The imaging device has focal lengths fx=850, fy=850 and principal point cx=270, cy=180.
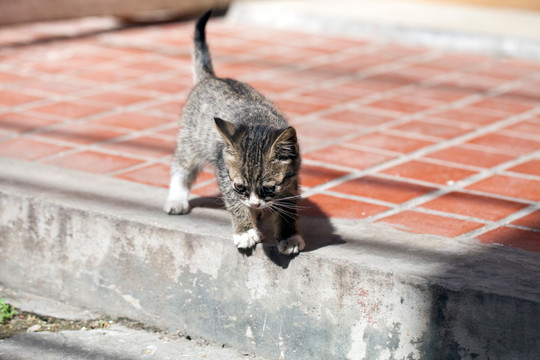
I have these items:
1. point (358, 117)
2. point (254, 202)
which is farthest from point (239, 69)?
point (254, 202)

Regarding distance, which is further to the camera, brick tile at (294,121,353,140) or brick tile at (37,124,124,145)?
brick tile at (294,121,353,140)

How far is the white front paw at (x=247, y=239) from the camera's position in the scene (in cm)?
374

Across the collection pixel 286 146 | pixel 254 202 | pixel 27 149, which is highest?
pixel 286 146

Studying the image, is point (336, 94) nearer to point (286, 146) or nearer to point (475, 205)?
point (475, 205)

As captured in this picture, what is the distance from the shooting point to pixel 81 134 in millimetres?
5645

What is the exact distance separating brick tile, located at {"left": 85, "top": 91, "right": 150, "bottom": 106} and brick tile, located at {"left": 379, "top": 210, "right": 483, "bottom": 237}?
2973mm

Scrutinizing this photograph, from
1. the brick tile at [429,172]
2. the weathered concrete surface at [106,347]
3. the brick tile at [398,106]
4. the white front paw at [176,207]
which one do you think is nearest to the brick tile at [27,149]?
the white front paw at [176,207]

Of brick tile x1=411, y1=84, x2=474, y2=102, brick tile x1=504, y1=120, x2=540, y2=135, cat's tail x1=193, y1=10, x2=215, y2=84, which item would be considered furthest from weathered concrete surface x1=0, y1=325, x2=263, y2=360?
brick tile x1=411, y1=84, x2=474, y2=102

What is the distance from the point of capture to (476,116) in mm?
6320

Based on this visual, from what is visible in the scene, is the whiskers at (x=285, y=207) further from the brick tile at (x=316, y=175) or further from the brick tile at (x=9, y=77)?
the brick tile at (x=9, y=77)

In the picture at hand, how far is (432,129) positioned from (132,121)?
2115 millimetres

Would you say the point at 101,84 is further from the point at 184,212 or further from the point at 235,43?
the point at 184,212

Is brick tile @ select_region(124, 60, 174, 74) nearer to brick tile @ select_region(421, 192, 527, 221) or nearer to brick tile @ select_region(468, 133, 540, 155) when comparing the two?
brick tile @ select_region(468, 133, 540, 155)

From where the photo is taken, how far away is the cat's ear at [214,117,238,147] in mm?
3733
